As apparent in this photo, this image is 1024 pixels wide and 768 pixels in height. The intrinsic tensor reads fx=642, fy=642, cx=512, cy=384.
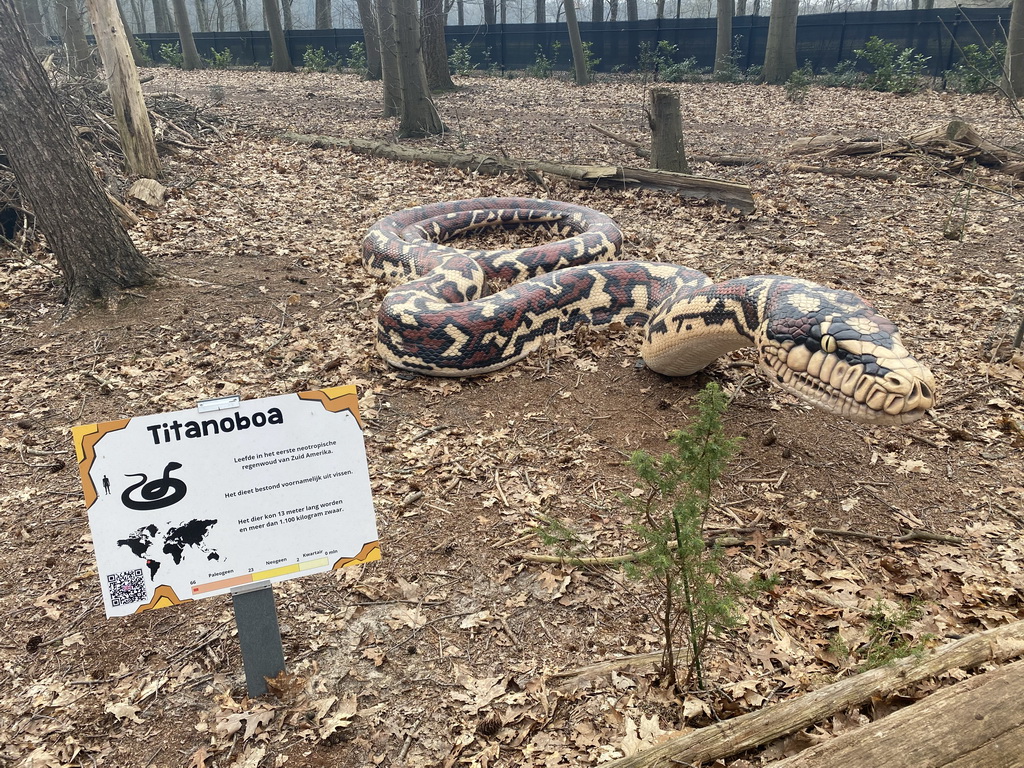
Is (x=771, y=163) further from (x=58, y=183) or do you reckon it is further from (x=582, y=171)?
(x=58, y=183)

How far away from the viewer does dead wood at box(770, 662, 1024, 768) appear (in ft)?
8.04

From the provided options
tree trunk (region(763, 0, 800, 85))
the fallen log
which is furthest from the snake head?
tree trunk (region(763, 0, 800, 85))

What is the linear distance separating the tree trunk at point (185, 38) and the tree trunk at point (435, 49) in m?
13.4

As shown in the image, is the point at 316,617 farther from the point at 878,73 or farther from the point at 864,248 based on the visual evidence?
the point at 878,73

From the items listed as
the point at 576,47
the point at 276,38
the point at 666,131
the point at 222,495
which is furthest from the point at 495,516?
the point at 276,38

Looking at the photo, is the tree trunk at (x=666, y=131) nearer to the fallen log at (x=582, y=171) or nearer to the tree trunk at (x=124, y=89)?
the fallen log at (x=582, y=171)

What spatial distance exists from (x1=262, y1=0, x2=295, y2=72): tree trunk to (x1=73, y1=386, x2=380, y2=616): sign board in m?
30.9

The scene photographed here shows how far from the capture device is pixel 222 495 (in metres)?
2.90

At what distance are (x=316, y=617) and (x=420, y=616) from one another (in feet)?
2.07

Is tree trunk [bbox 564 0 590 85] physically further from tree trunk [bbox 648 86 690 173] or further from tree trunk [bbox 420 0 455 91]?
tree trunk [bbox 648 86 690 173]

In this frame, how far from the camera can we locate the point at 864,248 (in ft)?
28.9

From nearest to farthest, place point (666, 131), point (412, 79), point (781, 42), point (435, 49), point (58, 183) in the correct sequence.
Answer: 1. point (58, 183)
2. point (666, 131)
3. point (412, 79)
4. point (781, 42)
5. point (435, 49)

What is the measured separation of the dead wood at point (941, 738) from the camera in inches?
96.4

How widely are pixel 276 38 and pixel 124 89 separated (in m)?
21.8
